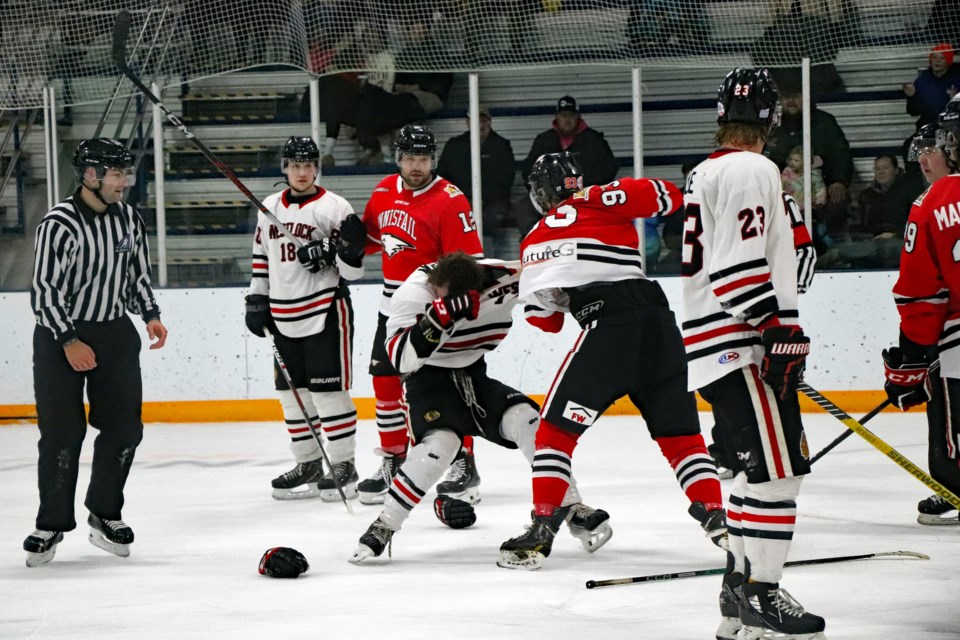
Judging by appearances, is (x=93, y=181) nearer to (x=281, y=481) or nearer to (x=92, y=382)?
(x=92, y=382)

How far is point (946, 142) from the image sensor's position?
3.24 metres

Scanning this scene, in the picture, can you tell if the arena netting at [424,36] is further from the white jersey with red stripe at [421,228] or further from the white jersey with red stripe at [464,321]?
the white jersey with red stripe at [464,321]

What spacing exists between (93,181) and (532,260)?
4.45 ft

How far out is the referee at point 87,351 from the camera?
371 cm

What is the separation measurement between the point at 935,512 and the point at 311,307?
2300 millimetres

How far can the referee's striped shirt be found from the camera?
12.1ft

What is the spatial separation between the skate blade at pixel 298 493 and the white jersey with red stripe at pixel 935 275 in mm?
2356

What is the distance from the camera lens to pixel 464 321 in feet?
12.2

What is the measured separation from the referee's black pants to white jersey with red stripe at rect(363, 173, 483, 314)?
3.63 ft

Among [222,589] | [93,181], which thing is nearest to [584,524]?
[222,589]

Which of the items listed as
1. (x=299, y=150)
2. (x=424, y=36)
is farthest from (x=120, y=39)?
(x=424, y=36)

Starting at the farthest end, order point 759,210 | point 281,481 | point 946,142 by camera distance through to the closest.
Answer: point 281,481, point 946,142, point 759,210

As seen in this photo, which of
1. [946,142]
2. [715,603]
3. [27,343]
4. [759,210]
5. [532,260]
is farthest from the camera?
[27,343]

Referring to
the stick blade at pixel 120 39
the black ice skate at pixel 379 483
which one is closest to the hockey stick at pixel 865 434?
the black ice skate at pixel 379 483
